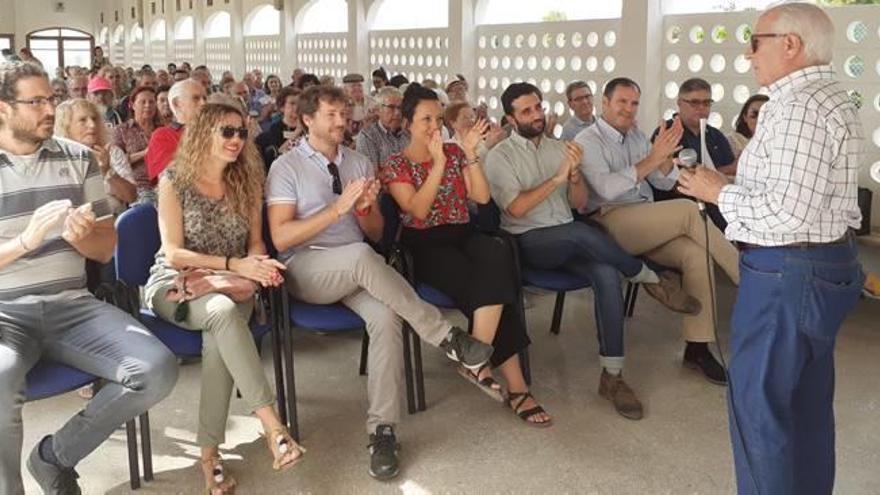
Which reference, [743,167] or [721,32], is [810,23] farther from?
[721,32]

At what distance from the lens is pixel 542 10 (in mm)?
9867

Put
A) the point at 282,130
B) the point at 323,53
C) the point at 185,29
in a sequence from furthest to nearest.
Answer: the point at 185,29 < the point at 323,53 < the point at 282,130

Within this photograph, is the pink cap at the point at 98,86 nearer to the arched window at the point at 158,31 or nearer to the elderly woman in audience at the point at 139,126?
the elderly woman in audience at the point at 139,126

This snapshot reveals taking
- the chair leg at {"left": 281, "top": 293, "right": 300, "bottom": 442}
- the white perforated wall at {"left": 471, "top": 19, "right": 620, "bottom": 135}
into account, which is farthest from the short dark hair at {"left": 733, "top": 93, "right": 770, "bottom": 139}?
the chair leg at {"left": 281, "top": 293, "right": 300, "bottom": 442}

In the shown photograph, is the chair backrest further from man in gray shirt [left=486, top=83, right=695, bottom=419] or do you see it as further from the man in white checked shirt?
the man in white checked shirt

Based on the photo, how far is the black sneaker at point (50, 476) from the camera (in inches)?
94.2

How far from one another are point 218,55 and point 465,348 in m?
15.2

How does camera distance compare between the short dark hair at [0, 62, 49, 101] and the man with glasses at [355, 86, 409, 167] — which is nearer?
the short dark hair at [0, 62, 49, 101]

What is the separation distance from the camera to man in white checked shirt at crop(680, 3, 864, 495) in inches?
77.7

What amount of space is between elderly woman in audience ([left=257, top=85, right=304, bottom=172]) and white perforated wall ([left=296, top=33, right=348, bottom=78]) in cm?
563

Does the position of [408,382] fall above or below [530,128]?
below

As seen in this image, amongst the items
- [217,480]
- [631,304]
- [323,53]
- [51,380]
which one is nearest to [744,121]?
[631,304]

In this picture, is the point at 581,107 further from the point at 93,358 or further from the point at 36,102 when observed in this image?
the point at 93,358

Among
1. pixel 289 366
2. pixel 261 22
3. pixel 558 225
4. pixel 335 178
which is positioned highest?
pixel 261 22
